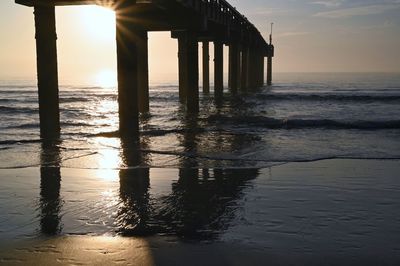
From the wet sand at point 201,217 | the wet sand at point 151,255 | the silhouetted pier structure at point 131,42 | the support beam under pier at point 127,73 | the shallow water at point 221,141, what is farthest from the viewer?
the silhouetted pier structure at point 131,42

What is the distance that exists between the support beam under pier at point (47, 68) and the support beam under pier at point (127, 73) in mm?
2345

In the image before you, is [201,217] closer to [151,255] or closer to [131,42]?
[151,255]

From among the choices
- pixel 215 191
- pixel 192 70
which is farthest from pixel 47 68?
pixel 192 70

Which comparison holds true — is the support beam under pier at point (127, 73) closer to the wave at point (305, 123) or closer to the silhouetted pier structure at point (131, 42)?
the silhouetted pier structure at point (131, 42)

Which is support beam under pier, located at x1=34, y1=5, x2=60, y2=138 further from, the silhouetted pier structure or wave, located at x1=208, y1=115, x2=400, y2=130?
wave, located at x1=208, y1=115, x2=400, y2=130

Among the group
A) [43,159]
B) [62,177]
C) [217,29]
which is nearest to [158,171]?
[62,177]

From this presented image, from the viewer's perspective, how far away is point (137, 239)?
466cm

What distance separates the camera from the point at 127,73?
12.7 m

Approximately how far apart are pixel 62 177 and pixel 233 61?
89.4 feet

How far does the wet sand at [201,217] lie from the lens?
4250 millimetres

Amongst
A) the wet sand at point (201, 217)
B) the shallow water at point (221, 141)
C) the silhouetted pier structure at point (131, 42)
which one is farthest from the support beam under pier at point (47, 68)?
the wet sand at point (201, 217)

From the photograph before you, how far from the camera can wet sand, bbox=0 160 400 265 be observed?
425cm

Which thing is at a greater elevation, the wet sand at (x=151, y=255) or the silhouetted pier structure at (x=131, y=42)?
the silhouetted pier structure at (x=131, y=42)

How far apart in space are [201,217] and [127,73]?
7953 millimetres
